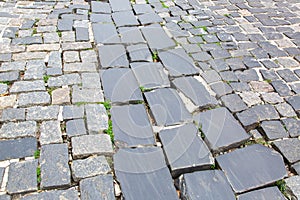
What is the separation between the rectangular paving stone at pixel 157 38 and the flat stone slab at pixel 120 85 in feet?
2.20

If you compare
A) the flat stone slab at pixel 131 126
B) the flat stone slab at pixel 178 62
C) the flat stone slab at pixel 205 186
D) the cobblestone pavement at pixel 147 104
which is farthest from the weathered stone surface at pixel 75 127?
the flat stone slab at pixel 178 62

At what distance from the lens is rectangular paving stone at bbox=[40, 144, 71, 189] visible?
91.6 inches

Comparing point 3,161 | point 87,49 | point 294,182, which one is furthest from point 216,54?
point 3,161

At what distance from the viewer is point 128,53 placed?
3.85 metres

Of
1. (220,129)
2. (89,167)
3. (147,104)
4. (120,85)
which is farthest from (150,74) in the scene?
(89,167)

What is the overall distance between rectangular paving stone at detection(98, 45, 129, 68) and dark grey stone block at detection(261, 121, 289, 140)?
1606mm

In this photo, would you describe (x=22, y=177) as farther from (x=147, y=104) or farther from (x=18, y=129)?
(x=147, y=104)

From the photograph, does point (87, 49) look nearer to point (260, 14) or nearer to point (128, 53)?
point (128, 53)

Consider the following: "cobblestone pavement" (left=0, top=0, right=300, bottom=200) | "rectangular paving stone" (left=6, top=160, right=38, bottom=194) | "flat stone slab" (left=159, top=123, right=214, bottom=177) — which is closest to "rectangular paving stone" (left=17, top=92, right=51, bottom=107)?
"cobblestone pavement" (left=0, top=0, right=300, bottom=200)

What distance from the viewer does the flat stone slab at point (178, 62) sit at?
3.56 meters

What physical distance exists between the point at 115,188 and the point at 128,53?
192 cm

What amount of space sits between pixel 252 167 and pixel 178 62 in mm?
1597

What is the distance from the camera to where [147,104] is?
312 cm

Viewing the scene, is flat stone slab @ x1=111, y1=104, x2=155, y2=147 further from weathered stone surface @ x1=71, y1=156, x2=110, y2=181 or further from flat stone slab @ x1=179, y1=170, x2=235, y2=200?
flat stone slab @ x1=179, y1=170, x2=235, y2=200
